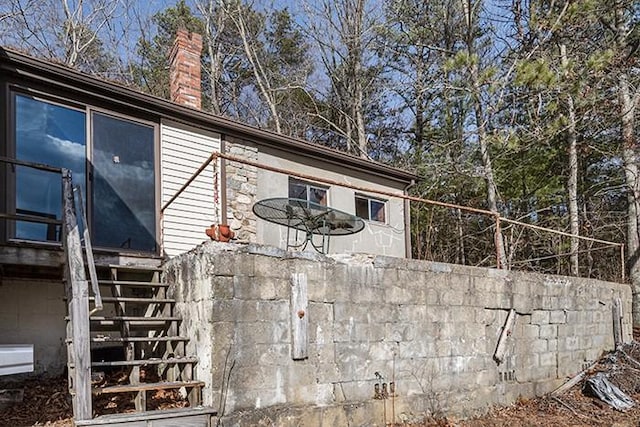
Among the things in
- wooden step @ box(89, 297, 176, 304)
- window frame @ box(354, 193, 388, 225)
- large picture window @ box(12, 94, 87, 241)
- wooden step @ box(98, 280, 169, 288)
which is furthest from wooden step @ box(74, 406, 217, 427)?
window frame @ box(354, 193, 388, 225)

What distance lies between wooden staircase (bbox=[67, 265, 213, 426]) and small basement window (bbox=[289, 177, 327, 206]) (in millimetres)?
3968

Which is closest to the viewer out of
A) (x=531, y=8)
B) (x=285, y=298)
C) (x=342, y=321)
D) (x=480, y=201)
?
(x=285, y=298)

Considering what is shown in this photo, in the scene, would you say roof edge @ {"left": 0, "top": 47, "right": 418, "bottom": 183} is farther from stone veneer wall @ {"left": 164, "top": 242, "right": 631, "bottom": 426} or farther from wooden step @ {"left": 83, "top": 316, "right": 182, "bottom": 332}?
wooden step @ {"left": 83, "top": 316, "right": 182, "bottom": 332}

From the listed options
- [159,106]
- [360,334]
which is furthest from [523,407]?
[159,106]

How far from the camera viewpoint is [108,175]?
7.32 m

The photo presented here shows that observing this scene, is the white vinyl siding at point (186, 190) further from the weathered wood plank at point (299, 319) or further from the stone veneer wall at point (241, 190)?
the weathered wood plank at point (299, 319)


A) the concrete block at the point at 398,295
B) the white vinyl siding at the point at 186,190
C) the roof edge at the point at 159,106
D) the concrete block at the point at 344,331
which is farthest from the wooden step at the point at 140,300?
the roof edge at the point at 159,106

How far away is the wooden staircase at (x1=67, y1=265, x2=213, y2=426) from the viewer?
16.0ft

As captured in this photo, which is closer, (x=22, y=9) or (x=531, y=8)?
(x=531, y=8)

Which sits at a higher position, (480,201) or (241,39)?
(241,39)

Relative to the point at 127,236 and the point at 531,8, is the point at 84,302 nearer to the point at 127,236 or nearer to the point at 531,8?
the point at 127,236

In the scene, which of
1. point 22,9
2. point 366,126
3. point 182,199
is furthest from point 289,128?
point 182,199

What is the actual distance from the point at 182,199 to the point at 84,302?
3.68 m

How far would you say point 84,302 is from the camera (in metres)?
4.61
